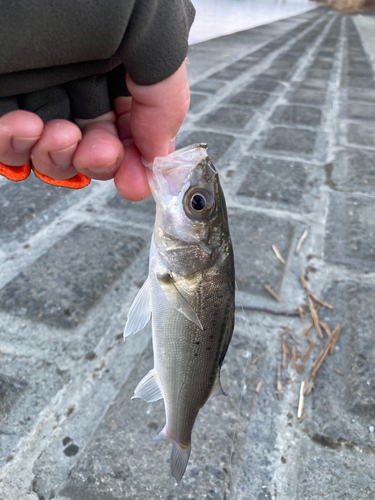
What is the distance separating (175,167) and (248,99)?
3.92 metres

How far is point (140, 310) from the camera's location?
1.33m

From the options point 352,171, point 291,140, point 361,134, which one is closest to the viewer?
point 352,171

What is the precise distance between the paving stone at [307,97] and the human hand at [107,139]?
406 centimetres

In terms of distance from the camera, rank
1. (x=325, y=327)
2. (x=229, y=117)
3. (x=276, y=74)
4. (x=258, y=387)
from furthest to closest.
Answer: (x=276, y=74) → (x=229, y=117) → (x=325, y=327) → (x=258, y=387)

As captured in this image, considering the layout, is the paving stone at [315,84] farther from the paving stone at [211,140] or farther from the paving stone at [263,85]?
the paving stone at [211,140]

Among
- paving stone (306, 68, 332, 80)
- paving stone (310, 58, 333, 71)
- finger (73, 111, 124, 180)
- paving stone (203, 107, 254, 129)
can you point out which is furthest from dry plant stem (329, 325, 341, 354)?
paving stone (310, 58, 333, 71)

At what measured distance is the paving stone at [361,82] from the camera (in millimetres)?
5492

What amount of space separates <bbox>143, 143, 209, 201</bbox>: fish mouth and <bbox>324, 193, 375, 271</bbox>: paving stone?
1423 mm

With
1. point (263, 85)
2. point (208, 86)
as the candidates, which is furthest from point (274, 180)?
point (263, 85)

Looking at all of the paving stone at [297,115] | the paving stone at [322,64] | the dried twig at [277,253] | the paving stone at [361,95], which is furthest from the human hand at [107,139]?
the paving stone at [322,64]

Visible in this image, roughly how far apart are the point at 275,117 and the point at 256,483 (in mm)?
3771

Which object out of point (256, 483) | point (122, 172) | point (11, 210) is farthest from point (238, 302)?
point (11, 210)

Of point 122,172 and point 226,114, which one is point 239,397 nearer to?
point 122,172

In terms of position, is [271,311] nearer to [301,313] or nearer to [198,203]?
[301,313]
